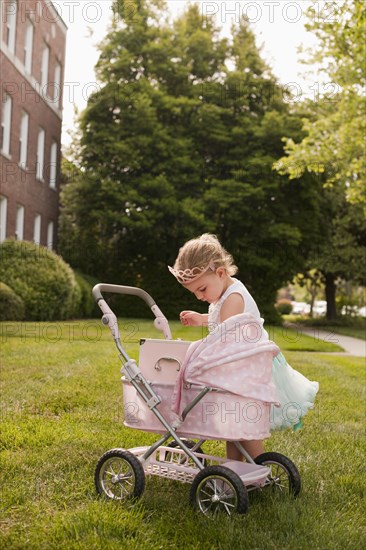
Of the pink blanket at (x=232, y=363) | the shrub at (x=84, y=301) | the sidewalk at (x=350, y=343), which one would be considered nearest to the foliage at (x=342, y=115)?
Result: the sidewalk at (x=350, y=343)

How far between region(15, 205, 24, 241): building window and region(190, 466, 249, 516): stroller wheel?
18984 mm

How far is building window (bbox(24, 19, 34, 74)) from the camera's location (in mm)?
22141

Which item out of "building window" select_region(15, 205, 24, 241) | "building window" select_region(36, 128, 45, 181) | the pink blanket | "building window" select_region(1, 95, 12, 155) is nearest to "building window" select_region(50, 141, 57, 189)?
"building window" select_region(36, 128, 45, 181)

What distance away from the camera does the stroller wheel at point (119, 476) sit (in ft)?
12.0

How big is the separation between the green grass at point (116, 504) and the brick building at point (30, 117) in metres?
14.0

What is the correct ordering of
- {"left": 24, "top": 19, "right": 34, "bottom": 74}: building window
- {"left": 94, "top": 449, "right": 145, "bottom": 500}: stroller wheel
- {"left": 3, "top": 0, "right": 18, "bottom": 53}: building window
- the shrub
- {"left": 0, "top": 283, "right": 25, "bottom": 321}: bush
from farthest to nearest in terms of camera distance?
{"left": 24, "top": 19, "right": 34, "bottom": 74}: building window
the shrub
{"left": 3, "top": 0, "right": 18, "bottom": 53}: building window
{"left": 0, "top": 283, "right": 25, "bottom": 321}: bush
{"left": 94, "top": 449, "right": 145, "bottom": 500}: stroller wheel

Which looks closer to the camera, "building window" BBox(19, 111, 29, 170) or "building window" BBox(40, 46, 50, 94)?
"building window" BBox(19, 111, 29, 170)

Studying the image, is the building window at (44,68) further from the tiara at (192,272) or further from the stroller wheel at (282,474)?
the stroller wheel at (282,474)

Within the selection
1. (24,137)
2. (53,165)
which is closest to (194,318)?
(24,137)

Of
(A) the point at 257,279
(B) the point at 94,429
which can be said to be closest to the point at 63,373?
(B) the point at 94,429

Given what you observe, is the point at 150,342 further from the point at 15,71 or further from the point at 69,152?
the point at 69,152

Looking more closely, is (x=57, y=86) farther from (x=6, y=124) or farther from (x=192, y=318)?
(x=192, y=318)

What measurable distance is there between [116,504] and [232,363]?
93 cm

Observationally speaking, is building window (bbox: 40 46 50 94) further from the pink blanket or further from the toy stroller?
the pink blanket
